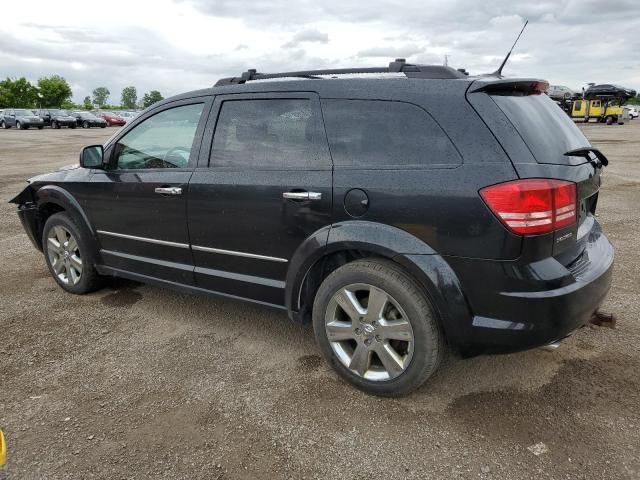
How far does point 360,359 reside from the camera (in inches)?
114

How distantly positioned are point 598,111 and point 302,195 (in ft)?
131

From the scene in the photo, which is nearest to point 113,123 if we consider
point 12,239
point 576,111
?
point 576,111

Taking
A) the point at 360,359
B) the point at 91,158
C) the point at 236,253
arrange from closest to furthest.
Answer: the point at 360,359, the point at 236,253, the point at 91,158

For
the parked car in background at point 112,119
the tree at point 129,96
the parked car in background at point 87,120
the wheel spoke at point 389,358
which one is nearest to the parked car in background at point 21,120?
the parked car in background at point 87,120

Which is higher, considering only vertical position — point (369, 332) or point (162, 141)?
point (162, 141)

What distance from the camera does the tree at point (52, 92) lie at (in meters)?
75.3

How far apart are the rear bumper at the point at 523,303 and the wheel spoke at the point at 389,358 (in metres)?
0.35

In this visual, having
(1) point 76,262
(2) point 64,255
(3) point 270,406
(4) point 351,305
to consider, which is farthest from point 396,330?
(2) point 64,255

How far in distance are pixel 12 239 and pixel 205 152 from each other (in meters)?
4.48

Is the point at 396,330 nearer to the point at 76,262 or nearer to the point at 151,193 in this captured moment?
the point at 151,193

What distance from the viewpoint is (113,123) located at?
47125 millimetres

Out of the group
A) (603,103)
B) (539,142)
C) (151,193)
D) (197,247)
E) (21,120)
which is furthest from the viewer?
(21,120)

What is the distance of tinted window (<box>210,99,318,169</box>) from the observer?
3037 mm

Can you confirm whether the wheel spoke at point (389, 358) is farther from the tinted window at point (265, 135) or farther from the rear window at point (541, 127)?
the rear window at point (541, 127)
